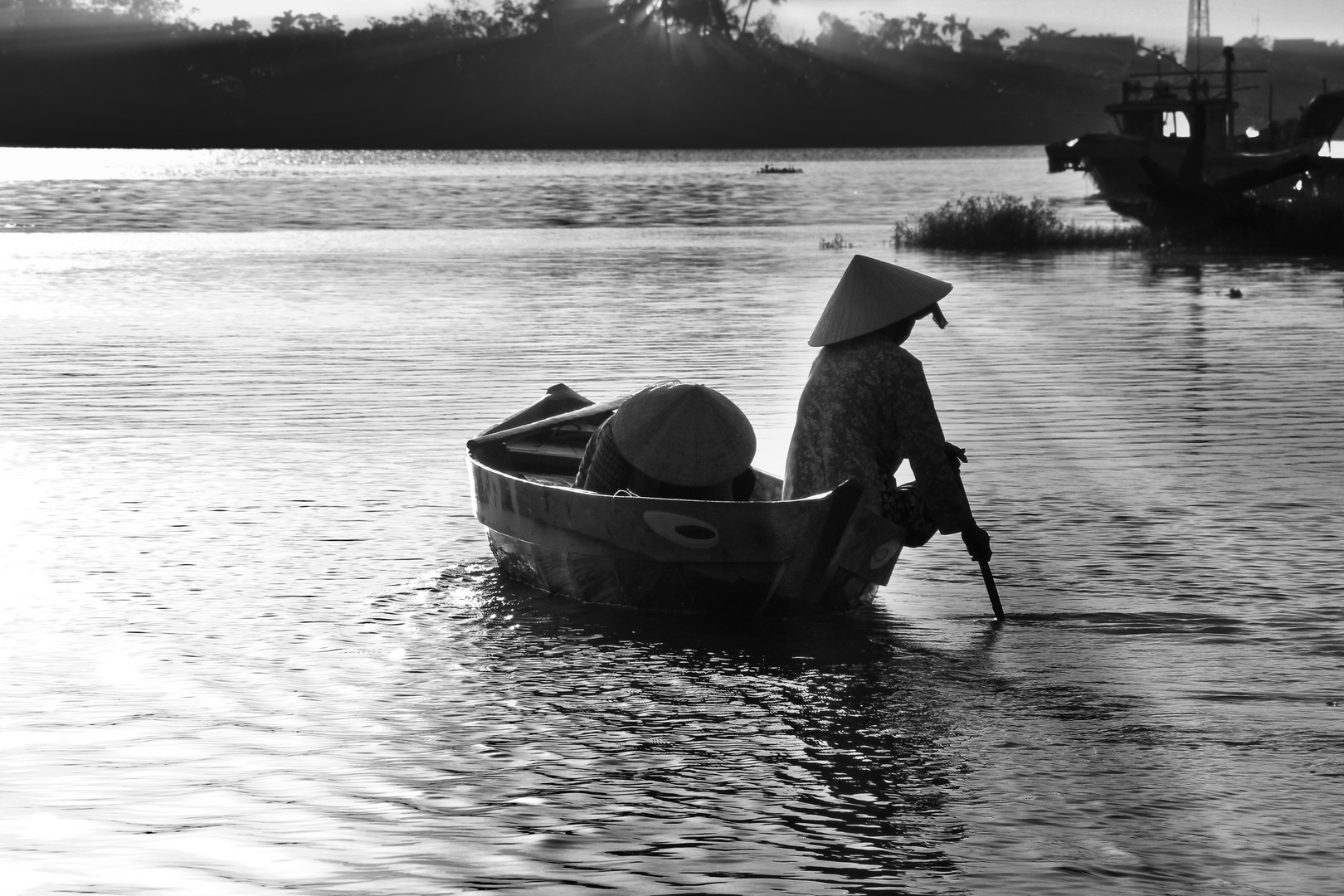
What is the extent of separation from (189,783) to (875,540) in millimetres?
3121

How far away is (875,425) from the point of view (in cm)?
743

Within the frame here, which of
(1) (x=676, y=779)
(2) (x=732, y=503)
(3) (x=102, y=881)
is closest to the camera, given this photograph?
(3) (x=102, y=881)

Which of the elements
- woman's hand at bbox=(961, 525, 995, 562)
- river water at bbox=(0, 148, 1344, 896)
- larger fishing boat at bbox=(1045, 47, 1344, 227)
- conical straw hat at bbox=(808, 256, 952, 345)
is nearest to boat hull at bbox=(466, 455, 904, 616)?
river water at bbox=(0, 148, 1344, 896)

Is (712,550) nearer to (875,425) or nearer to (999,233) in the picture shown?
(875,425)

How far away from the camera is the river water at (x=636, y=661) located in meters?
5.02

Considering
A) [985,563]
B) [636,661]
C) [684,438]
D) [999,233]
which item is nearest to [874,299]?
[684,438]

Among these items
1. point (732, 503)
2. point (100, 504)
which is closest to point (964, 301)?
point (100, 504)

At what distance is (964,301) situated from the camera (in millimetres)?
25125

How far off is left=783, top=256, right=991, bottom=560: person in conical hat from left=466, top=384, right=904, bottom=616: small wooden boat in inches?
8.9

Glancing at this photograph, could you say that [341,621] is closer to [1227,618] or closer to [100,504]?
[100,504]

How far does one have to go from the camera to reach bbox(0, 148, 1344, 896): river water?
16.5 feet

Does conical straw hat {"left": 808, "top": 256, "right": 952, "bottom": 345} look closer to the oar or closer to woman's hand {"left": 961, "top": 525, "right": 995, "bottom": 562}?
woman's hand {"left": 961, "top": 525, "right": 995, "bottom": 562}

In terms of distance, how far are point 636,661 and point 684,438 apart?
1.21m

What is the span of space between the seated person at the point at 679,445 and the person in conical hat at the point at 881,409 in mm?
457
